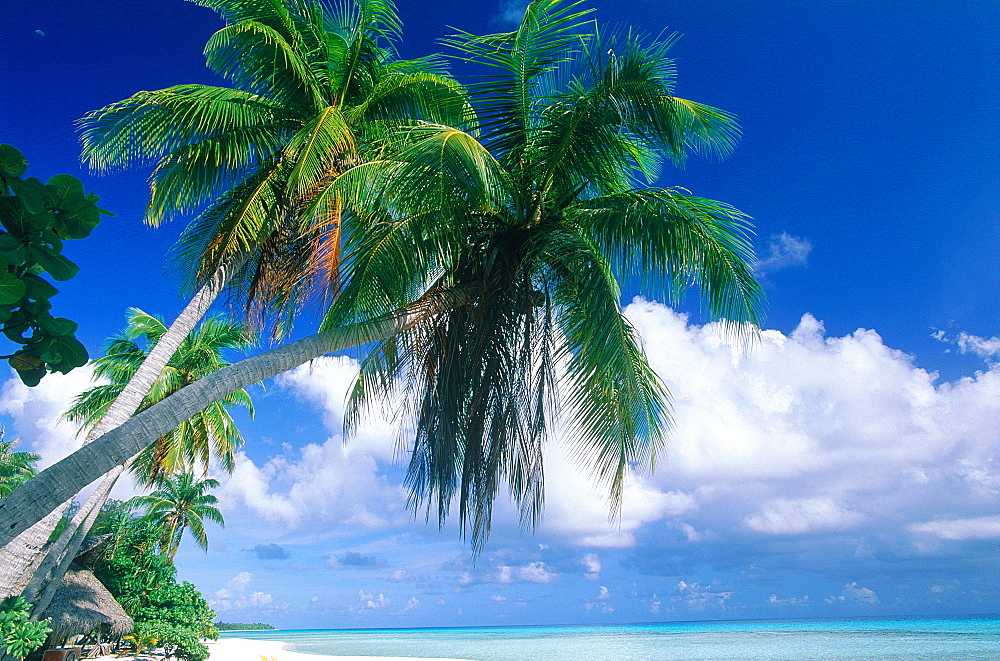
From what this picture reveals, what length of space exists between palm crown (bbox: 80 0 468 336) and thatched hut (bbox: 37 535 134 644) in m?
10.4

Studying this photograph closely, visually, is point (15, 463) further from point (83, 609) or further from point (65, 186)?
point (65, 186)

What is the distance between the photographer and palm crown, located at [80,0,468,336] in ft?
21.1

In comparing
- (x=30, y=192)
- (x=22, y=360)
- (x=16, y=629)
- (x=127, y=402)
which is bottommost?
(x=16, y=629)

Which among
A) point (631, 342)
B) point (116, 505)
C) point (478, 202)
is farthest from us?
point (116, 505)

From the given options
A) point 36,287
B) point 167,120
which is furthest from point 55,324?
point 167,120

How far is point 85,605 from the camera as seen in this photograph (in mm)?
14258

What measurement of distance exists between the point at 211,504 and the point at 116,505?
26.2 feet

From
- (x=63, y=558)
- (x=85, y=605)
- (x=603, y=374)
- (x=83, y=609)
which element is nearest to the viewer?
(x=603, y=374)

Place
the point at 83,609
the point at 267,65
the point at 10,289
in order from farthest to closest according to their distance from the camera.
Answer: the point at 83,609 < the point at 267,65 < the point at 10,289

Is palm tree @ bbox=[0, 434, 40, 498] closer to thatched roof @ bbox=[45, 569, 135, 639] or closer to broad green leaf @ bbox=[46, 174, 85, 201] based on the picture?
thatched roof @ bbox=[45, 569, 135, 639]

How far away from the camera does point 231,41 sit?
7160 millimetres

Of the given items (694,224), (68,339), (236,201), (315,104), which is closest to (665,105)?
(694,224)

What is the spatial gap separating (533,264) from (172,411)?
318 centimetres

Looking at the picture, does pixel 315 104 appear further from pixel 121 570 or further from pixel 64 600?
pixel 121 570
